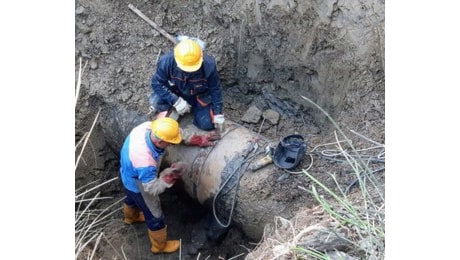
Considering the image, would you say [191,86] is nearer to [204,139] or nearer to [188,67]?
[188,67]

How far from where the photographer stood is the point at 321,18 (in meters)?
6.41

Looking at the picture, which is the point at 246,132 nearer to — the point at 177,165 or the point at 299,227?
the point at 177,165

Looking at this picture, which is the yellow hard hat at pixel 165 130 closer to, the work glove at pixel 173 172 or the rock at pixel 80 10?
the work glove at pixel 173 172

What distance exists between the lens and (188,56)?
18.1 feet

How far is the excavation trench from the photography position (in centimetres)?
550

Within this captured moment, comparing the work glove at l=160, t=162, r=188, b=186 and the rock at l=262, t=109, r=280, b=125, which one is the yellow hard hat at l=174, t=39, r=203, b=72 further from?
the rock at l=262, t=109, r=280, b=125

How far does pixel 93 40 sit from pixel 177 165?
229 cm

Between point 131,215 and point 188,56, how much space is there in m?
2.16

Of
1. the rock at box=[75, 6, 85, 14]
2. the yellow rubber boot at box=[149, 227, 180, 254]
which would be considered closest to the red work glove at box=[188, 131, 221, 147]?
the yellow rubber boot at box=[149, 227, 180, 254]

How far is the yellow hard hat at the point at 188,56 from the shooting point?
5.52 meters

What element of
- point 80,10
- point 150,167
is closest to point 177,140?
point 150,167

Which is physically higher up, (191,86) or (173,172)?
(191,86)

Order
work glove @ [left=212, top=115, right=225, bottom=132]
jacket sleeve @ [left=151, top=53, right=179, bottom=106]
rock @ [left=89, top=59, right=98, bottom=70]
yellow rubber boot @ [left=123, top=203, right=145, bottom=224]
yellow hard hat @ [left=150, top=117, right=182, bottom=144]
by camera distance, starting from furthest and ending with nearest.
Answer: rock @ [left=89, top=59, right=98, bottom=70] → yellow rubber boot @ [left=123, top=203, right=145, bottom=224] → work glove @ [left=212, top=115, right=225, bottom=132] → jacket sleeve @ [left=151, top=53, right=179, bottom=106] → yellow hard hat @ [left=150, top=117, right=182, bottom=144]

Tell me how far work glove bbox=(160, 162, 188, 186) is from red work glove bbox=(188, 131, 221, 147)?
259 mm
